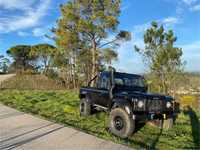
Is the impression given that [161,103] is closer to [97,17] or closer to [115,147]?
[115,147]

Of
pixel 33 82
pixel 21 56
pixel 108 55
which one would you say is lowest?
pixel 33 82

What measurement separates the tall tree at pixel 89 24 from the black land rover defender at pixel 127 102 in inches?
656

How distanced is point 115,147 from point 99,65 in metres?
22.6

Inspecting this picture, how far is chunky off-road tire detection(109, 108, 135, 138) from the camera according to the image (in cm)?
871

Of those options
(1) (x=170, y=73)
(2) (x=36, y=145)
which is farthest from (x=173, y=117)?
(1) (x=170, y=73)

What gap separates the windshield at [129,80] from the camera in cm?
1091

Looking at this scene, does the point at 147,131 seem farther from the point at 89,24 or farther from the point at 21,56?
the point at 21,56

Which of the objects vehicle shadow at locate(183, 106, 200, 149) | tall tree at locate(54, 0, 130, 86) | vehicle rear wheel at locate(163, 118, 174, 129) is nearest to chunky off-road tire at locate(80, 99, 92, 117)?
vehicle rear wheel at locate(163, 118, 174, 129)

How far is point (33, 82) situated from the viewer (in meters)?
39.3

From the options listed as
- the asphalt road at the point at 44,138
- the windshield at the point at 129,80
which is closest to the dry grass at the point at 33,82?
the windshield at the point at 129,80

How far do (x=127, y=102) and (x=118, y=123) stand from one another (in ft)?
2.35

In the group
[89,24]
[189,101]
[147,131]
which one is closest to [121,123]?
[147,131]

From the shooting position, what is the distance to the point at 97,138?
771 cm

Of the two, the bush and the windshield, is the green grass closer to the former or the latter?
the windshield
